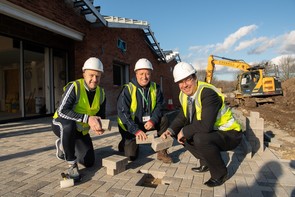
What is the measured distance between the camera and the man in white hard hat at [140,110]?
433cm

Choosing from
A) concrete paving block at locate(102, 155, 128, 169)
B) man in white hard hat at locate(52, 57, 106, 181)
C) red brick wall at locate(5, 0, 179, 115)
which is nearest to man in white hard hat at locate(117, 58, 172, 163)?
man in white hard hat at locate(52, 57, 106, 181)

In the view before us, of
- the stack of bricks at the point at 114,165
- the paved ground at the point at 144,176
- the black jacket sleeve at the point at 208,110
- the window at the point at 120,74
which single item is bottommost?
the paved ground at the point at 144,176

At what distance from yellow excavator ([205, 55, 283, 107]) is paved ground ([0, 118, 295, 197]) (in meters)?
15.4

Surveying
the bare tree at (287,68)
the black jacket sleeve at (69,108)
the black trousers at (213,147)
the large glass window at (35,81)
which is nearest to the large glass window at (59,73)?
the large glass window at (35,81)

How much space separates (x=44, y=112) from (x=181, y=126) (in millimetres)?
8094

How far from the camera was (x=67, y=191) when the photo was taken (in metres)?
3.13

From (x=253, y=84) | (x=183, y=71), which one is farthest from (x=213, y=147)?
(x=253, y=84)

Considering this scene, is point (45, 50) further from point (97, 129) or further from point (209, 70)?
point (209, 70)

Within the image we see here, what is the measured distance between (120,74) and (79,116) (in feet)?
34.9

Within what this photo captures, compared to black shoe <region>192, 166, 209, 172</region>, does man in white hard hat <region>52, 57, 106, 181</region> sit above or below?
above

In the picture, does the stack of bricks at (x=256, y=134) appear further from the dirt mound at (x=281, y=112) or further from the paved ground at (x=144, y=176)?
the dirt mound at (x=281, y=112)

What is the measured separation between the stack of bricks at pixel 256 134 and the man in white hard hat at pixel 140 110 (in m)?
1.77

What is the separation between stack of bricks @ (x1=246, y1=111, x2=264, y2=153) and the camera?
4.87m

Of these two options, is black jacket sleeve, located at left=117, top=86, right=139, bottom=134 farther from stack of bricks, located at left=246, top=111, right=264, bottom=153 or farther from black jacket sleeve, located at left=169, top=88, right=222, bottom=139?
stack of bricks, located at left=246, top=111, right=264, bottom=153
